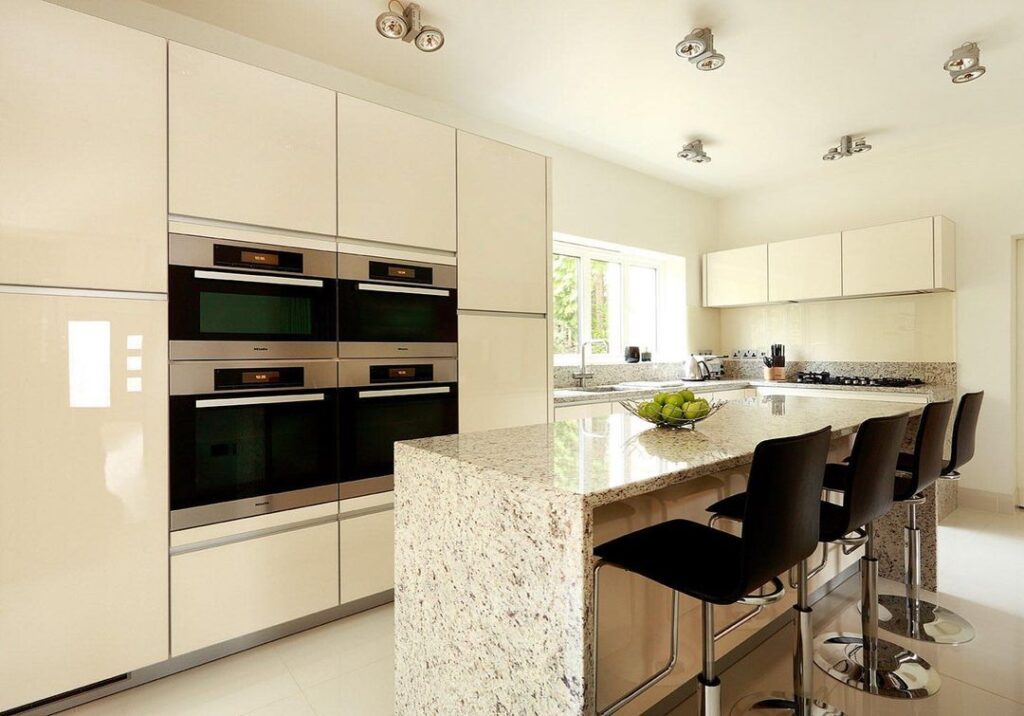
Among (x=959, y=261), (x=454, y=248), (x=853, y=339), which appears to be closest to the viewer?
(x=454, y=248)

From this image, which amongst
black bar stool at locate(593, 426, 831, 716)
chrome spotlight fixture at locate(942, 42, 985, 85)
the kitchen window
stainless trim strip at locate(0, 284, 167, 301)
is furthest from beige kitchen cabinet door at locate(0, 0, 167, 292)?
chrome spotlight fixture at locate(942, 42, 985, 85)

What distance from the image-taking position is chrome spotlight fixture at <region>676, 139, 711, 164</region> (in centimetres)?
405

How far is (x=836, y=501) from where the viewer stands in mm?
2588

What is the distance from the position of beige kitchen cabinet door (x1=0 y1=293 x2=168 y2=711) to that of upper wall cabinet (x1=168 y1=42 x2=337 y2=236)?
475 millimetres

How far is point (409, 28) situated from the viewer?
2.49 meters

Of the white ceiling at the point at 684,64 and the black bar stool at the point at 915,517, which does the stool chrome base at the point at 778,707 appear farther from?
the white ceiling at the point at 684,64

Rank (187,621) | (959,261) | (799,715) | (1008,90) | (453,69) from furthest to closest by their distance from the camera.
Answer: (959,261) < (1008,90) < (453,69) < (187,621) < (799,715)

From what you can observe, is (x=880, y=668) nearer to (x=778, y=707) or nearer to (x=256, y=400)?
(x=778, y=707)

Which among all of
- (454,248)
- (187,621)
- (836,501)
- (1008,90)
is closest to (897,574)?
(836,501)

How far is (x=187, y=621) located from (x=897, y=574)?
10.6 feet

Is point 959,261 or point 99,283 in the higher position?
point 959,261

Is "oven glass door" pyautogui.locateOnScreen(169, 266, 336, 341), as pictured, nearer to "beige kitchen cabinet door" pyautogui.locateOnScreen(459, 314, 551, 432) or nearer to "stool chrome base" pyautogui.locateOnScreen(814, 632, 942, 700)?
"beige kitchen cabinet door" pyautogui.locateOnScreen(459, 314, 551, 432)

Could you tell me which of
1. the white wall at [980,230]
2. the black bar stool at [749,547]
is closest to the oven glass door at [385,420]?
the black bar stool at [749,547]

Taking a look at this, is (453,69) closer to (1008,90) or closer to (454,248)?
(454,248)
